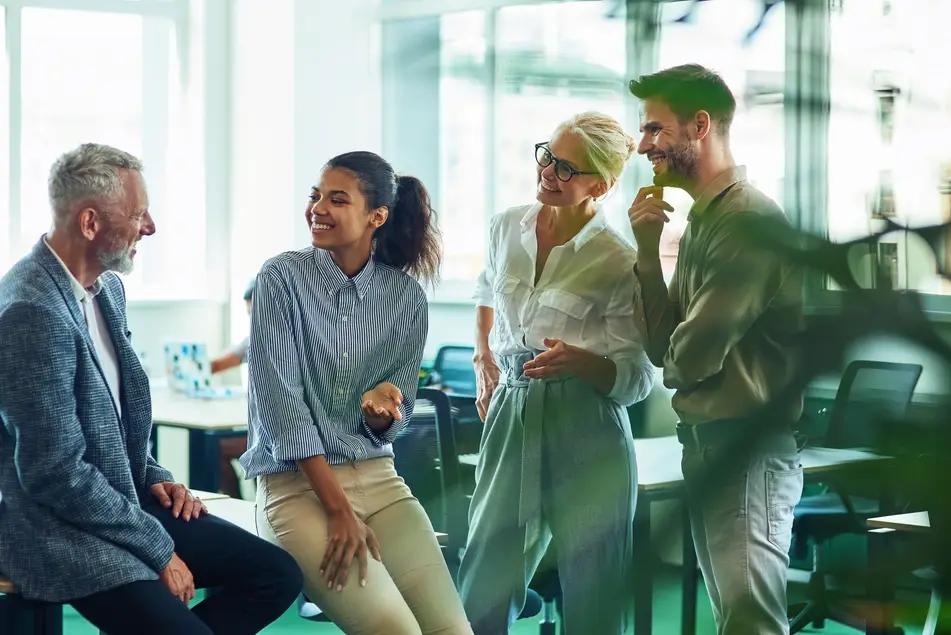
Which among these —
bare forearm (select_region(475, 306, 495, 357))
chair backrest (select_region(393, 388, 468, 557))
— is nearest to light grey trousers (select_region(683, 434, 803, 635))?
bare forearm (select_region(475, 306, 495, 357))

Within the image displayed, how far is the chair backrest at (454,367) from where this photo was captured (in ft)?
17.0

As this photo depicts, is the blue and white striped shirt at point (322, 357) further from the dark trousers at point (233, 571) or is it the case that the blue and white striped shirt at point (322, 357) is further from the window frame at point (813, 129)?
the window frame at point (813, 129)

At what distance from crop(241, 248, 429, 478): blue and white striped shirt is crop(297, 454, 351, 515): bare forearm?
2 centimetres

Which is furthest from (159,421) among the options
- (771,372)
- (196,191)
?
(771,372)

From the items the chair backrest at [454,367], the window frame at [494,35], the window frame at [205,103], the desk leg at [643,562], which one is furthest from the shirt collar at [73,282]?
the window frame at [205,103]

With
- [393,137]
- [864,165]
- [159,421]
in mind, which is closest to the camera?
[864,165]

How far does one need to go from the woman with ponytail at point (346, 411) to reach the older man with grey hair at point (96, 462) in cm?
12

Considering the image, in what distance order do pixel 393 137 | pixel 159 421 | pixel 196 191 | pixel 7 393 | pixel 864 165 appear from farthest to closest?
pixel 196 191
pixel 159 421
pixel 7 393
pixel 393 137
pixel 864 165

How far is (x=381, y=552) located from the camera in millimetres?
2264

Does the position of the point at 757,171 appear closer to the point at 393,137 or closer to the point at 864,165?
the point at 864,165

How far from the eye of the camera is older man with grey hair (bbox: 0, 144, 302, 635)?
1898 mm

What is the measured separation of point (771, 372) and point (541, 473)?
5.70 ft

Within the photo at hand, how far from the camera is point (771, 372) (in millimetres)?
288

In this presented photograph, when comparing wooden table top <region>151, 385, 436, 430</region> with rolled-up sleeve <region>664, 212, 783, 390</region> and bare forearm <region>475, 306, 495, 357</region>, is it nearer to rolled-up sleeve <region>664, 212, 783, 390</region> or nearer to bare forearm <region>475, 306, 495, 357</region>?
bare forearm <region>475, 306, 495, 357</region>
